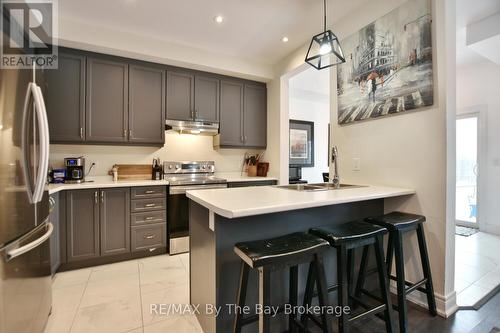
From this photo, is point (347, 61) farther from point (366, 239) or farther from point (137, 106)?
point (137, 106)

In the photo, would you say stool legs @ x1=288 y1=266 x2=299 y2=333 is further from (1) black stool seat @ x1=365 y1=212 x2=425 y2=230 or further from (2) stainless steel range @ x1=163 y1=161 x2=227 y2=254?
(2) stainless steel range @ x1=163 y1=161 x2=227 y2=254

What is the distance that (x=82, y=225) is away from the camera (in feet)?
8.44

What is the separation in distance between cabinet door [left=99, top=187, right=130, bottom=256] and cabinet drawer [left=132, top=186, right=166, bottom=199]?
0.09 m

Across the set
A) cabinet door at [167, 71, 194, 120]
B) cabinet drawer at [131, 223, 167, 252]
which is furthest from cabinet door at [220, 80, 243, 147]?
cabinet drawer at [131, 223, 167, 252]

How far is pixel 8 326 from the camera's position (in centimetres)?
109

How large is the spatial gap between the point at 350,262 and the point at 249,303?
2.77 ft

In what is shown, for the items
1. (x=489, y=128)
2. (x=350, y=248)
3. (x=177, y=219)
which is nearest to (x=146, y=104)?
(x=177, y=219)

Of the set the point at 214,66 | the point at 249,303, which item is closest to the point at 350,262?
the point at 249,303

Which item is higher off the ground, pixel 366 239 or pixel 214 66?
pixel 214 66

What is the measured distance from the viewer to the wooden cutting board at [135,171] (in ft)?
10.7

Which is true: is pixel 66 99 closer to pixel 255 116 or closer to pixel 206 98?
pixel 206 98

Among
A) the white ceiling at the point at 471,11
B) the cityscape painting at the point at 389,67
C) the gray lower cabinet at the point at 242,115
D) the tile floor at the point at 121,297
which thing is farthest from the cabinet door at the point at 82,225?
the white ceiling at the point at 471,11

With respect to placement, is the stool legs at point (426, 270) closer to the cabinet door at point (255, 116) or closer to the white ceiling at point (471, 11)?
the white ceiling at point (471, 11)

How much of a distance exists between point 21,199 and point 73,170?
1.87 m
